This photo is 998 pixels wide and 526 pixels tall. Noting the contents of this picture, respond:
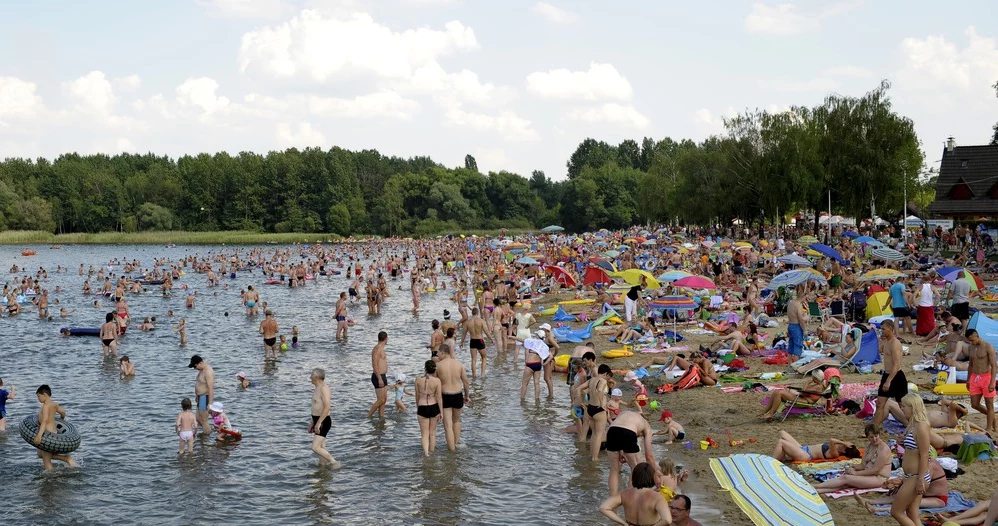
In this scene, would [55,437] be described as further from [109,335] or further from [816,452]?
[109,335]

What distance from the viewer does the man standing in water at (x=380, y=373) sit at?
12.6 m

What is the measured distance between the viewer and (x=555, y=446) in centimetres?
1144

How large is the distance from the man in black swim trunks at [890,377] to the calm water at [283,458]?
3.40 metres

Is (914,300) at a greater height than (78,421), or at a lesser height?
greater

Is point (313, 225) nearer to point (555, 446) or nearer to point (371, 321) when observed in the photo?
point (371, 321)

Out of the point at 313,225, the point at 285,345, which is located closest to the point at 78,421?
the point at 285,345

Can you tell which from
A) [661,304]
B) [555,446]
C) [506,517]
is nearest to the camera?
[506,517]

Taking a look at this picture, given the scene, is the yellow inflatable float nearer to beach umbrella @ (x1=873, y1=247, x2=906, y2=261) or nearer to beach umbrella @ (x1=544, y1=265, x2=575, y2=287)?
beach umbrella @ (x1=544, y1=265, x2=575, y2=287)

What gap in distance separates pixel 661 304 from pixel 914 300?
228 inches

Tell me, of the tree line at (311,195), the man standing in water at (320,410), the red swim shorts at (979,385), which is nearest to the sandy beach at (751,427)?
the red swim shorts at (979,385)

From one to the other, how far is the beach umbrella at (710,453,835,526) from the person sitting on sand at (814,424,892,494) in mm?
1687

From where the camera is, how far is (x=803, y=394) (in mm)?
11250

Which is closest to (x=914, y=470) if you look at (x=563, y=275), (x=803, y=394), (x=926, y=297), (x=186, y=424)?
(x=803, y=394)

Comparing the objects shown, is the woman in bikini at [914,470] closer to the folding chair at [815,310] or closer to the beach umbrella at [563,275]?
the folding chair at [815,310]
